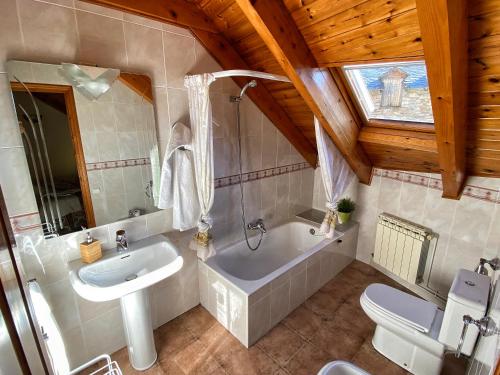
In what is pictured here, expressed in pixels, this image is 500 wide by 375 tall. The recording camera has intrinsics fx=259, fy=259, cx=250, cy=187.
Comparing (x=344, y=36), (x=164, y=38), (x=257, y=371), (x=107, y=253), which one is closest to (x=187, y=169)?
(x=107, y=253)

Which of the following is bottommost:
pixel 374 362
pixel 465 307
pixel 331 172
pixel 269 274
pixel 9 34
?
pixel 374 362

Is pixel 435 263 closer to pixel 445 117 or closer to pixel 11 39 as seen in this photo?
pixel 445 117

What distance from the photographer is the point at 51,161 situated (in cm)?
151

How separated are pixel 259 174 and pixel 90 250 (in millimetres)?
1663

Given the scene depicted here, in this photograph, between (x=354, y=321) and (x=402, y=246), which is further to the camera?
(x=402, y=246)

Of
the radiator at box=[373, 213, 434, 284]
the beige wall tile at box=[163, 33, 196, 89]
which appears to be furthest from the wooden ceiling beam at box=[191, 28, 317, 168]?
the radiator at box=[373, 213, 434, 284]

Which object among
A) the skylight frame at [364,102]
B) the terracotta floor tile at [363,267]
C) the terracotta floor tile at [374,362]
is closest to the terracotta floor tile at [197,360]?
the terracotta floor tile at [374,362]

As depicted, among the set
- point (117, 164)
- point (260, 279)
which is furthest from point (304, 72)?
point (260, 279)

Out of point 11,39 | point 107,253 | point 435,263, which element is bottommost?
point 435,263

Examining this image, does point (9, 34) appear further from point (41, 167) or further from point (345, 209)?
point (345, 209)

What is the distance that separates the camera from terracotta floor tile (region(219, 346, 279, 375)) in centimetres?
190

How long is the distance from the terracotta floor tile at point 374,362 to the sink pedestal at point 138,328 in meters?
1.55

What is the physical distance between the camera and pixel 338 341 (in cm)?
216

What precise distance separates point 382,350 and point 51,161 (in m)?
2.68
